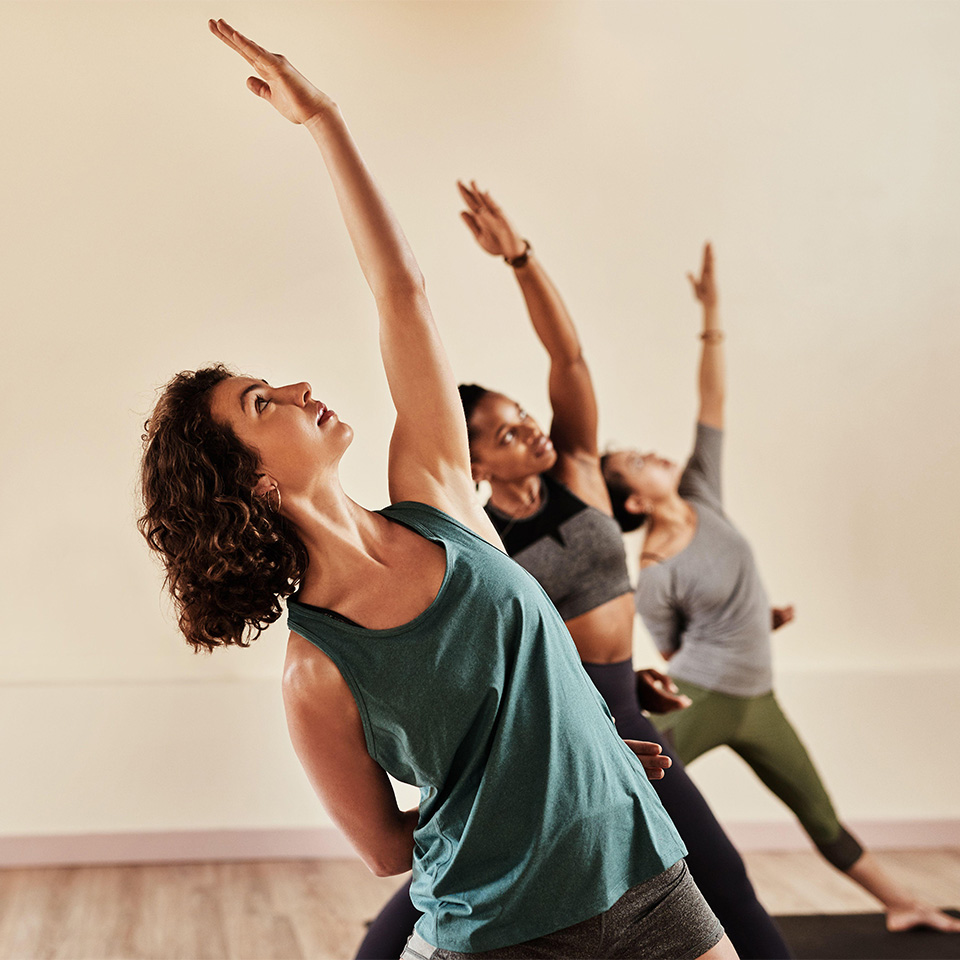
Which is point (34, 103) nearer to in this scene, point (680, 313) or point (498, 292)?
point (498, 292)

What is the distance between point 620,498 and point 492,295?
1307mm

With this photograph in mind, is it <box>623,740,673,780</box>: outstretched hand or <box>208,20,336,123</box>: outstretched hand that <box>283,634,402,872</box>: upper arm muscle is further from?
<box>208,20,336,123</box>: outstretched hand

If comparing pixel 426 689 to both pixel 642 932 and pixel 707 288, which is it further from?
pixel 707 288

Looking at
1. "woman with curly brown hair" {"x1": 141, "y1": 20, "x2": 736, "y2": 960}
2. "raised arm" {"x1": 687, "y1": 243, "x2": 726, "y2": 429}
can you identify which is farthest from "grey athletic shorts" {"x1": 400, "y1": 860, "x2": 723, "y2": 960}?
"raised arm" {"x1": 687, "y1": 243, "x2": 726, "y2": 429}

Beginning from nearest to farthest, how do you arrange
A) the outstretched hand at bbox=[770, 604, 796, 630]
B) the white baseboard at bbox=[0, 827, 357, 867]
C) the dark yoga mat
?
the dark yoga mat
the outstretched hand at bbox=[770, 604, 796, 630]
the white baseboard at bbox=[0, 827, 357, 867]

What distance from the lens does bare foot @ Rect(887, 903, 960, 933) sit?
3.03 metres

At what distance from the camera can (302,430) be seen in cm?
116

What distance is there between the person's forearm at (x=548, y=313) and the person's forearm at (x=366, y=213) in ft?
2.98

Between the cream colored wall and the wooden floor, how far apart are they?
0.22 m

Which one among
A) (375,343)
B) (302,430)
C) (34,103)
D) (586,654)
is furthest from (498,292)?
(302,430)

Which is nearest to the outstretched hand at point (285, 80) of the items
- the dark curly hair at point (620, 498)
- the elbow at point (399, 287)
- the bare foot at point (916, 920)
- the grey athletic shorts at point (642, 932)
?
the elbow at point (399, 287)

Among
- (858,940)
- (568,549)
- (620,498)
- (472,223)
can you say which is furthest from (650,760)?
(858,940)

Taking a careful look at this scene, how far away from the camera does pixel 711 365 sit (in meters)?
3.44

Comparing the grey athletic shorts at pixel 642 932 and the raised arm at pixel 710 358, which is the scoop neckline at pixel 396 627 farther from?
the raised arm at pixel 710 358
